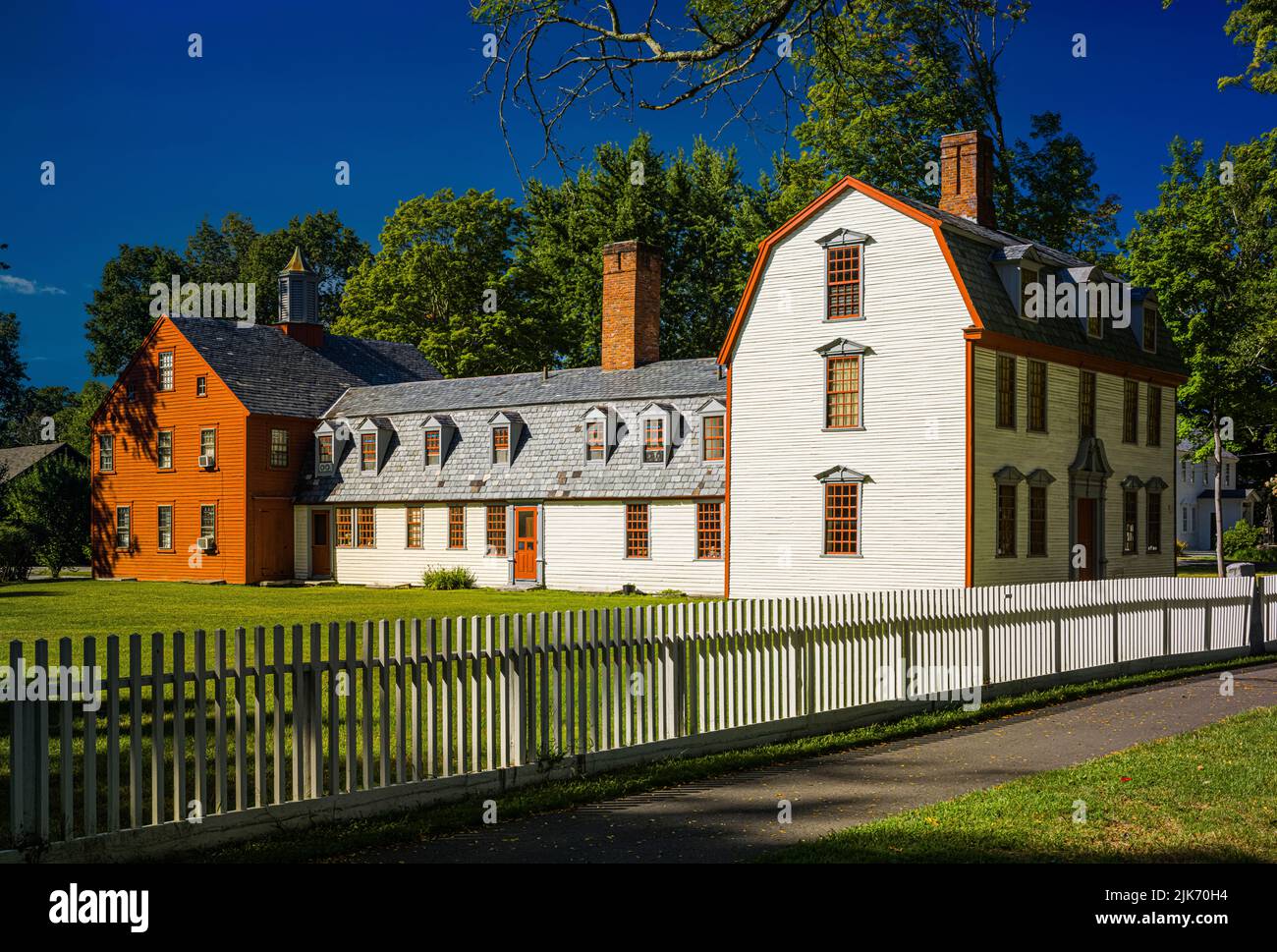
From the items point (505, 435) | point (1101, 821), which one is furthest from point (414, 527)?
point (1101, 821)

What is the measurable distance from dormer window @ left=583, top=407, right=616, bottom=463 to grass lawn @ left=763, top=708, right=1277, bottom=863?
84.0ft

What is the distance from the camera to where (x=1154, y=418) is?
3397 centimetres

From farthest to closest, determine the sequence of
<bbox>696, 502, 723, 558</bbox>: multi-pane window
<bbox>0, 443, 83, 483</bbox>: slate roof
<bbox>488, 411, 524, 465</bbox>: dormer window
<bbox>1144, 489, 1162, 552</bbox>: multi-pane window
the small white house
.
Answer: the small white house
<bbox>0, 443, 83, 483</bbox>: slate roof
<bbox>488, 411, 524, 465</bbox>: dormer window
<bbox>1144, 489, 1162, 552</bbox>: multi-pane window
<bbox>696, 502, 723, 558</bbox>: multi-pane window

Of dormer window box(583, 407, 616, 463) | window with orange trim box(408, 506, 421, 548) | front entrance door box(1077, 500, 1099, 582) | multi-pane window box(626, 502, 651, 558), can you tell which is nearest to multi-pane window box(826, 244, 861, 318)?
front entrance door box(1077, 500, 1099, 582)

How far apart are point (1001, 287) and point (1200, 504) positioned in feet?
195

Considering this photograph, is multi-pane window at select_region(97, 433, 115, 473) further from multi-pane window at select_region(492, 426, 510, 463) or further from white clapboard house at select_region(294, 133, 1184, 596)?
multi-pane window at select_region(492, 426, 510, 463)

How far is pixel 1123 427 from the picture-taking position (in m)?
32.1

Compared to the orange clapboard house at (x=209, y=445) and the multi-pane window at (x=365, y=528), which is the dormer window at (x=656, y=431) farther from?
the orange clapboard house at (x=209, y=445)

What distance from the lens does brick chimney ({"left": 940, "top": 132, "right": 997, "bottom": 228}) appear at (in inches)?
1275

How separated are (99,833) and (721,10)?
22.6 ft

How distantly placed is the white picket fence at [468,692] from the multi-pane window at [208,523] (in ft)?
91.5

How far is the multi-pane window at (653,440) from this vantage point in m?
34.0

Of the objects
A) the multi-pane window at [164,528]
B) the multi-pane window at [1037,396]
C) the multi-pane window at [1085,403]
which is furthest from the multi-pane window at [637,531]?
the multi-pane window at [164,528]
